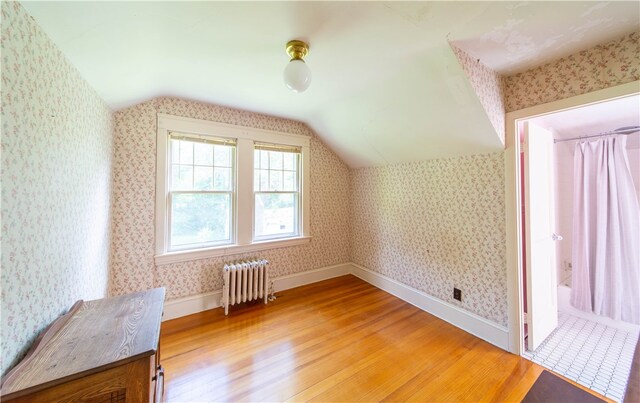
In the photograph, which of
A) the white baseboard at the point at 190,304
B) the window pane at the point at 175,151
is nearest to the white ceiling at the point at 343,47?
the window pane at the point at 175,151

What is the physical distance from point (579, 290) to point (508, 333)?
1409 millimetres

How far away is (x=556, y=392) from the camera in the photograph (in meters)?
1.55

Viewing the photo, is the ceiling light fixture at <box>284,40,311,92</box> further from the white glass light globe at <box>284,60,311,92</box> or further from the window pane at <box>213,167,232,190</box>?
the window pane at <box>213,167,232,190</box>

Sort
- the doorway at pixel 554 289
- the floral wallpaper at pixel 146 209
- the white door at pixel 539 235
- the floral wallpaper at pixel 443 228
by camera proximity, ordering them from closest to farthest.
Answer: the doorway at pixel 554 289
the white door at pixel 539 235
the floral wallpaper at pixel 443 228
the floral wallpaper at pixel 146 209

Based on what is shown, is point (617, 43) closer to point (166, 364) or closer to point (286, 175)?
point (286, 175)

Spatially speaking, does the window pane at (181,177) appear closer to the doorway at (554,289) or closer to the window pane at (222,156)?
the window pane at (222,156)

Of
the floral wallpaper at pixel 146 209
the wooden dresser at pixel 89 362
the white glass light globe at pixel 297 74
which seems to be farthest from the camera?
the floral wallpaper at pixel 146 209

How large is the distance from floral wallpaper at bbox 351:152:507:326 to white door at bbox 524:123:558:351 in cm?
19

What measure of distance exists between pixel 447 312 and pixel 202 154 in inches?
126

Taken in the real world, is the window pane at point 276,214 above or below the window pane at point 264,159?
below

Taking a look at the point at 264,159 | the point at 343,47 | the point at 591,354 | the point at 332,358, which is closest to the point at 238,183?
the point at 264,159

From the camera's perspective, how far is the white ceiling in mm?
1162

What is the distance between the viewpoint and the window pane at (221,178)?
8.88 feet

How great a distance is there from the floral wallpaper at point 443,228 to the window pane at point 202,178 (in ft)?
7.05
